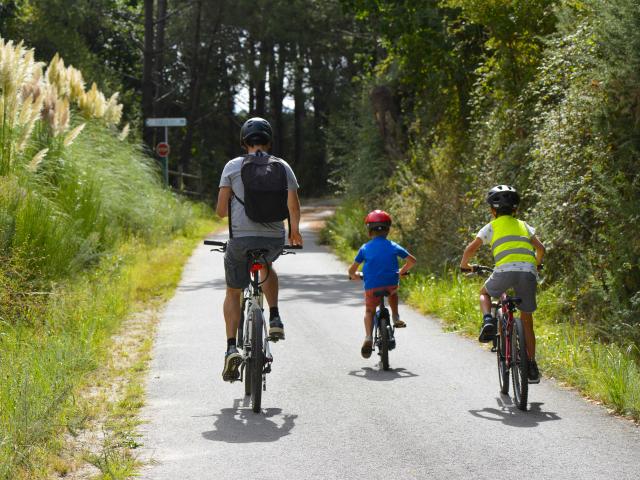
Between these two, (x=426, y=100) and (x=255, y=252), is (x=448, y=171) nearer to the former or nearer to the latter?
(x=426, y=100)

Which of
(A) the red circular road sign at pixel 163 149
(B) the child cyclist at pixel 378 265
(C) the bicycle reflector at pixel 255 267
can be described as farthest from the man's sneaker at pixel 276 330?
(A) the red circular road sign at pixel 163 149

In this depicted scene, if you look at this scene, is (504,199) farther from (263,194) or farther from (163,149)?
(163,149)

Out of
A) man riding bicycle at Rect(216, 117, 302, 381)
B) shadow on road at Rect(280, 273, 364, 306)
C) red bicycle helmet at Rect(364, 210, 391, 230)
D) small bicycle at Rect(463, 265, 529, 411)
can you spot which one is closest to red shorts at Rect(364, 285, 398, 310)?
red bicycle helmet at Rect(364, 210, 391, 230)

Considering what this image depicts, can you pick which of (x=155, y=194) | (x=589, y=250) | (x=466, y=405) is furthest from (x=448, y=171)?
(x=466, y=405)

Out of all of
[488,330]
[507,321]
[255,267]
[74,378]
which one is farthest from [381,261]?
[74,378]

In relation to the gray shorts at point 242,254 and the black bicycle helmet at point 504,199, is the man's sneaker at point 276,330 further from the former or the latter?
the black bicycle helmet at point 504,199

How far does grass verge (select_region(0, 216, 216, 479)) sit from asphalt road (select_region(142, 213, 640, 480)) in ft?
0.78

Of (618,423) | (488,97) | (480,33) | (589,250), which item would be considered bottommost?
(618,423)

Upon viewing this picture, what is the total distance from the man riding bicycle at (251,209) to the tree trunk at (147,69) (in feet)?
75.5

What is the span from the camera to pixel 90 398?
7816 millimetres

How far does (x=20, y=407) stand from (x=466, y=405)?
326cm

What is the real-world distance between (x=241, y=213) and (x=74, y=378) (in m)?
1.81

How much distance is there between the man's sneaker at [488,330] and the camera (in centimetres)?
820

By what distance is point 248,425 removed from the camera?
7203 mm
